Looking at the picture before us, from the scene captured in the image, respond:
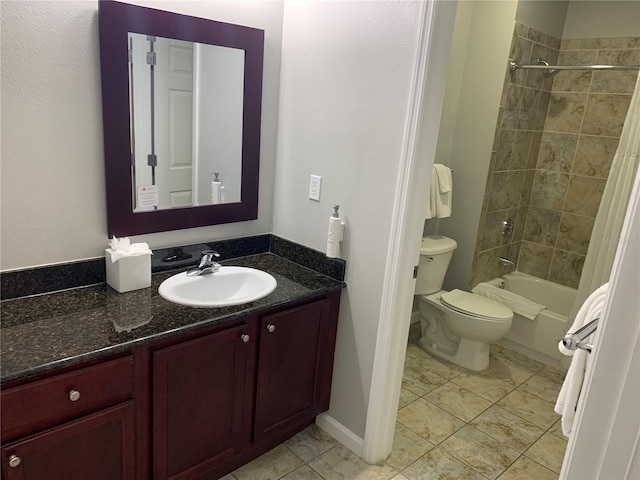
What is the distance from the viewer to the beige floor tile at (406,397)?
264 cm

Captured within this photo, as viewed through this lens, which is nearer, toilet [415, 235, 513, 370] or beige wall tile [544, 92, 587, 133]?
toilet [415, 235, 513, 370]

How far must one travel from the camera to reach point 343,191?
2076 mm

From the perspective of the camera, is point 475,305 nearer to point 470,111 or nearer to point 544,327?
point 544,327

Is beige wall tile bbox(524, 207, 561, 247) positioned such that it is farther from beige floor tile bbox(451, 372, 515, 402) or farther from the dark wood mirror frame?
the dark wood mirror frame

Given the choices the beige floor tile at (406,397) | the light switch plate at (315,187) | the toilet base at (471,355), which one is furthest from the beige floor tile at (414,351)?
the light switch plate at (315,187)

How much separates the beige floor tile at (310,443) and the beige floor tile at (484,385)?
3.16 ft

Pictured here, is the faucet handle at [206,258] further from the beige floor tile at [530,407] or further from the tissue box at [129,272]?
the beige floor tile at [530,407]

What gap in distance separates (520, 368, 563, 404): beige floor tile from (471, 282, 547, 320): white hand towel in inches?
14.2

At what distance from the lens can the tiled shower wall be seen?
3.24 m

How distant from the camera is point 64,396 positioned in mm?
1385

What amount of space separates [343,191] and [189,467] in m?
1.23

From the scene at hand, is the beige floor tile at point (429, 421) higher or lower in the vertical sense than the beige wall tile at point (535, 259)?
lower

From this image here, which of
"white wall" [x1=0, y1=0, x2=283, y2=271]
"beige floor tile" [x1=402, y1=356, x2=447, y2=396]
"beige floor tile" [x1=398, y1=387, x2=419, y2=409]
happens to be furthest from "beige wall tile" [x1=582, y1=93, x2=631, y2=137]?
"white wall" [x1=0, y1=0, x2=283, y2=271]

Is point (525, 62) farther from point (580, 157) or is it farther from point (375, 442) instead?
point (375, 442)
